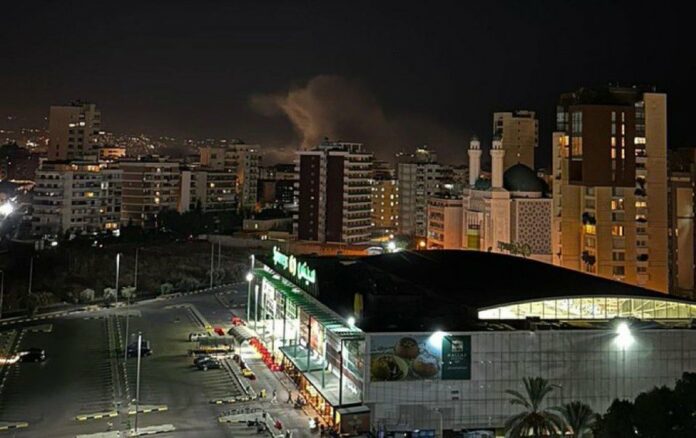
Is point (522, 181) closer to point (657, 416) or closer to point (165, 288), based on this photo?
point (165, 288)

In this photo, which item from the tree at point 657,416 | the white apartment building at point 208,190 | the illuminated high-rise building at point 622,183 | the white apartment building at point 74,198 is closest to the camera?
the tree at point 657,416

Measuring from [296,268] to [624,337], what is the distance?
1102 centimetres

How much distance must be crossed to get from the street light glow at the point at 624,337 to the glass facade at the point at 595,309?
2.39 meters

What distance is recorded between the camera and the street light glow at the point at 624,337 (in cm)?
1595

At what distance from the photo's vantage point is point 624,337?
1595 cm

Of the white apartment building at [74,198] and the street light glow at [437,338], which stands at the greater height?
the white apartment building at [74,198]

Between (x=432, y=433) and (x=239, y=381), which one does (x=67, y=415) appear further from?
(x=432, y=433)

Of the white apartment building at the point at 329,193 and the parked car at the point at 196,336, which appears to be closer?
the parked car at the point at 196,336

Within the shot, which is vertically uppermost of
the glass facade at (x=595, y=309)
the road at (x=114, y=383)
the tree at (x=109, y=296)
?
the glass facade at (x=595, y=309)

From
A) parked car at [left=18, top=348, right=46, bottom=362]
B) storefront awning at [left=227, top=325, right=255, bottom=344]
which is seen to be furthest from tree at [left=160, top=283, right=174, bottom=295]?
parked car at [left=18, top=348, right=46, bottom=362]

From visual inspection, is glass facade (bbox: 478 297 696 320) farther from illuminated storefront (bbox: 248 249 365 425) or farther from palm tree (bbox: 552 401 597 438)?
palm tree (bbox: 552 401 597 438)

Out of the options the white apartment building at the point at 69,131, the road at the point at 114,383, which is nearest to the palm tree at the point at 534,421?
the road at the point at 114,383

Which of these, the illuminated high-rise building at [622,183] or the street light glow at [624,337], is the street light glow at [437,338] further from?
the illuminated high-rise building at [622,183]

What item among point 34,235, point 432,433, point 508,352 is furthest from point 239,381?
A: point 34,235
